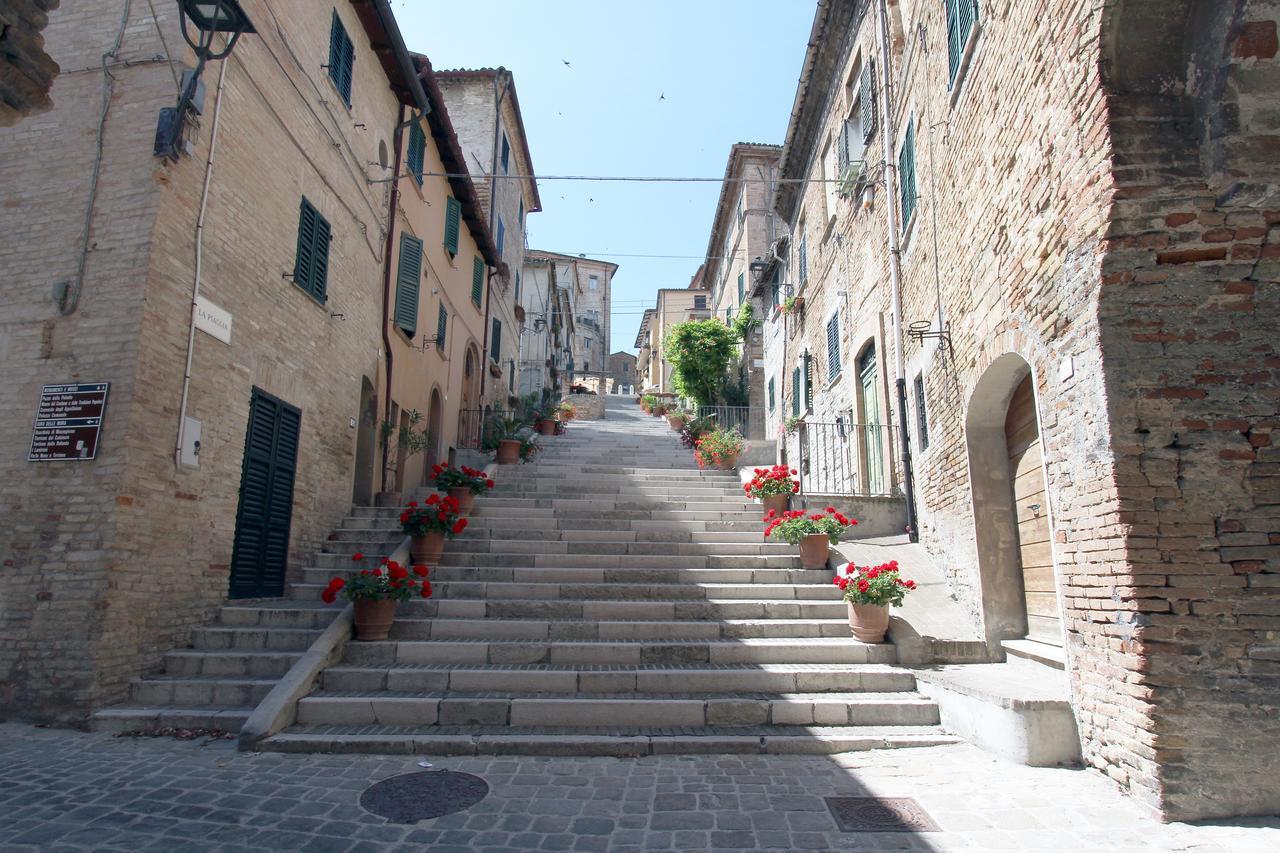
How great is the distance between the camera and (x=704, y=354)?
2644cm

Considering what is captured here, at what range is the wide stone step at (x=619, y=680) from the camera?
19.9 ft

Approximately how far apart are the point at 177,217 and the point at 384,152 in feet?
19.2

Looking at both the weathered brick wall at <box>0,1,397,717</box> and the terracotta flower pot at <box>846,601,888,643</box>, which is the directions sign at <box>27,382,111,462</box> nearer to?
the weathered brick wall at <box>0,1,397,717</box>

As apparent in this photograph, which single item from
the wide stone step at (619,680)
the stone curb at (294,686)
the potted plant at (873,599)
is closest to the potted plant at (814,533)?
the potted plant at (873,599)

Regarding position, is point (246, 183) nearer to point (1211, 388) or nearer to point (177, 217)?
point (177, 217)

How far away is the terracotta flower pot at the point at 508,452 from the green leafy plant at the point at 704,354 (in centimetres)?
1344

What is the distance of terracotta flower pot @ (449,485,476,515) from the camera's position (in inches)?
404

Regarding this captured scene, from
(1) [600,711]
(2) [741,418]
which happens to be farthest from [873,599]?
(2) [741,418]

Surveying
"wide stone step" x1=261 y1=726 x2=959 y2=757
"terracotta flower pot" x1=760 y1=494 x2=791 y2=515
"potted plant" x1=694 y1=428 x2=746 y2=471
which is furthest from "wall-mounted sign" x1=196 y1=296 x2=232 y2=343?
"potted plant" x1=694 y1=428 x2=746 y2=471

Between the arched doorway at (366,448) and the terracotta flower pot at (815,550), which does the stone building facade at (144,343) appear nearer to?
the arched doorway at (366,448)

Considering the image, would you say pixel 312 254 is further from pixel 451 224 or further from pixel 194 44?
pixel 451 224

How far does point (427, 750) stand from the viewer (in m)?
5.22

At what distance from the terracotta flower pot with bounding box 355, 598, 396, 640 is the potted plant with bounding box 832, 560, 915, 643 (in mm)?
4445

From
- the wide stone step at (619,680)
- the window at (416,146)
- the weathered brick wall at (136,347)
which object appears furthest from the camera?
the window at (416,146)
